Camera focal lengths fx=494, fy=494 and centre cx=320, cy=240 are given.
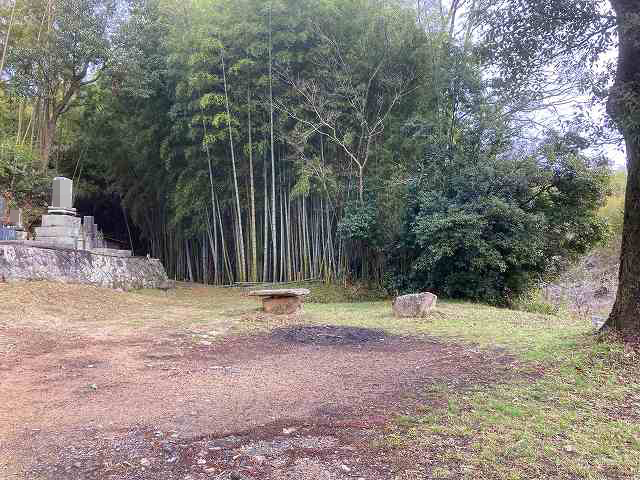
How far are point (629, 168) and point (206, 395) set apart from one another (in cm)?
391

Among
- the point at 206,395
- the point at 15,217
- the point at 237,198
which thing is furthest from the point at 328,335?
the point at 15,217

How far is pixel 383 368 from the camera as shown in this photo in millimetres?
4078

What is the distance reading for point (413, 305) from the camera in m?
7.03

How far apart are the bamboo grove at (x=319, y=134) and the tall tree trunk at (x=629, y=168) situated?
4.26 meters

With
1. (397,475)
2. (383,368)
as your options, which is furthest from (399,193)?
(397,475)

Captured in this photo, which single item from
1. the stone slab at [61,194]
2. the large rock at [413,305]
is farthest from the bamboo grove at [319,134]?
the stone slab at [61,194]

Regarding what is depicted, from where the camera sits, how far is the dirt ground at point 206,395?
7.41 feet

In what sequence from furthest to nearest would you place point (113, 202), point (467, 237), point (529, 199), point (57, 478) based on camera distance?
point (113, 202), point (529, 199), point (467, 237), point (57, 478)

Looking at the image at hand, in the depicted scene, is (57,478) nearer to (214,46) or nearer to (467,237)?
(467,237)

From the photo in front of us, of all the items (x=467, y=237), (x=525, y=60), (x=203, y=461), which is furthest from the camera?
(x=467, y=237)

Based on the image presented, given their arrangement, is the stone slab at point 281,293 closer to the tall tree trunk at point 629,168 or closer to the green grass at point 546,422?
the green grass at point 546,422

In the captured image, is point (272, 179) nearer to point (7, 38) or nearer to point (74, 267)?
point (74, 267)

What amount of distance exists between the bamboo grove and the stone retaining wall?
1997mm

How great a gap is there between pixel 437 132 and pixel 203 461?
8.64 meters
